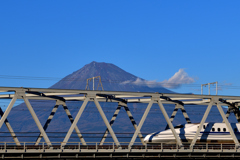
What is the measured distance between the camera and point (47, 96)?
71.3 m

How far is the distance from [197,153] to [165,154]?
4.95 m

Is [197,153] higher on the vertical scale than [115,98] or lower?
lower

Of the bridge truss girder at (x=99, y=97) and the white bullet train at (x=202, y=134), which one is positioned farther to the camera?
the white bullet train at (x=202, y=134)

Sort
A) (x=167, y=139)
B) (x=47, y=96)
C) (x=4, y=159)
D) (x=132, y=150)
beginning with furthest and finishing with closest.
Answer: (x=167, y=139) → (x=47, y=96) → (x=132, y=150) → (x=4, y=159)

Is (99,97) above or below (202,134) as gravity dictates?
above

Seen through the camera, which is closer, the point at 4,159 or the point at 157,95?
the point at 4,159

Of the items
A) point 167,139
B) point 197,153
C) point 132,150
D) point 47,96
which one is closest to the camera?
point 132,150

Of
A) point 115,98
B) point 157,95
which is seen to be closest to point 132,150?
point 157,95

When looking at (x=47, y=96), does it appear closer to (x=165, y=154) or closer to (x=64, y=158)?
(x=64, y=158)

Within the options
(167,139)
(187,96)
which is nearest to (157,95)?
(187,96)

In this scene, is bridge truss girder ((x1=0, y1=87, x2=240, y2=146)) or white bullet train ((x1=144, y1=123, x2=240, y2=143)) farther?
white bullet train ((x1=144, y1=123, x2=240, y2=143))

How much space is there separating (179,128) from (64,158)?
95.1ft

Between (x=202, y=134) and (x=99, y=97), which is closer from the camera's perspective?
(x=99, y=97)

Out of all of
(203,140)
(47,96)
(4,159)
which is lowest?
(4,159)
